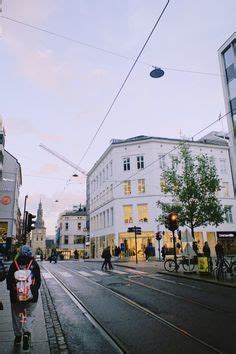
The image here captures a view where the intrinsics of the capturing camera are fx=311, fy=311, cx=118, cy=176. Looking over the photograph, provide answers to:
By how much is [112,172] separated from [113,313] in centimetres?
3790

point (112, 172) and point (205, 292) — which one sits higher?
point (112, 172)

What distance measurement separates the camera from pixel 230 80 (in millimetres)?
28859

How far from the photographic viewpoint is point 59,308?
8.49 meters

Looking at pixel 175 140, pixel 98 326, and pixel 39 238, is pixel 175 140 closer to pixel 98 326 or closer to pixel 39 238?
pixel 98 326

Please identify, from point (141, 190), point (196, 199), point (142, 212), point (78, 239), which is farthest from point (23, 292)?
point (78, 239)

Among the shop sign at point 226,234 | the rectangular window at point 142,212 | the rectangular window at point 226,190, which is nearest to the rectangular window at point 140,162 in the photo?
the rectangular window at point 142,212

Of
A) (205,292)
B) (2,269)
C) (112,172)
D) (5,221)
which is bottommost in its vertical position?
(205,292)

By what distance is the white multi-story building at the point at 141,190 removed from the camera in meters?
41.2

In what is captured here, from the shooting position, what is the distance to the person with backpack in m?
4.90

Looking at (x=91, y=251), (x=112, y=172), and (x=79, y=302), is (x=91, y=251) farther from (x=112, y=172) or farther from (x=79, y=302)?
(x=79, y=302)

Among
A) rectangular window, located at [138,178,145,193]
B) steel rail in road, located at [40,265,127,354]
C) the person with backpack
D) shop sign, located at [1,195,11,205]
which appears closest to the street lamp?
steel rail in road, located at [40,265,127,354]

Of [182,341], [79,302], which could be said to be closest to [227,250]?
[79,302]

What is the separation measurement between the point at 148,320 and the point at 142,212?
34911mm

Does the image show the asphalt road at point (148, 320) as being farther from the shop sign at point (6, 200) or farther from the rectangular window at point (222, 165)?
the shop sign at point (6, 200)
